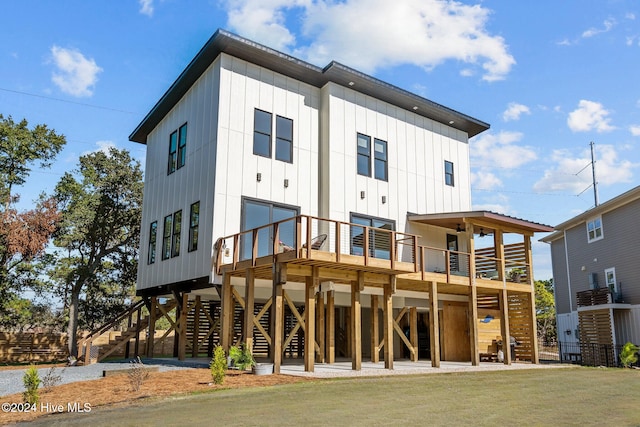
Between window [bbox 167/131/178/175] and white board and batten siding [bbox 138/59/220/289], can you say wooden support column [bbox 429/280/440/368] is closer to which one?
white board and batten siding [bbox 138/59/220/289]

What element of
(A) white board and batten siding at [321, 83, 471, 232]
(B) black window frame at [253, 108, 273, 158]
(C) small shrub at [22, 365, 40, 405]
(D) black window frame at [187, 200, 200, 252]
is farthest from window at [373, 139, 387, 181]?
(C) small shrub at [22, 365, 40, 405]

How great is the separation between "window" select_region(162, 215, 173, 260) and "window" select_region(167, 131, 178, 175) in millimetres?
1825

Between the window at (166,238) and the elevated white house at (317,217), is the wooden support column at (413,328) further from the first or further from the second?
the window at (166,238)

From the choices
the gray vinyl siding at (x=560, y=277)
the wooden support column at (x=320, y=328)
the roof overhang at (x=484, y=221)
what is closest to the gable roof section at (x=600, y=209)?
the gray vinyl siding at (x=560, y=277)

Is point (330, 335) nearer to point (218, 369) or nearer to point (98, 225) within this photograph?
point (218, 369)

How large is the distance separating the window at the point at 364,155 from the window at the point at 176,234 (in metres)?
6.54

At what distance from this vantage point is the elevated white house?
615 inches

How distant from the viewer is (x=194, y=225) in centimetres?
1753

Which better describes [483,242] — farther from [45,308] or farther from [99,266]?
[45,308]

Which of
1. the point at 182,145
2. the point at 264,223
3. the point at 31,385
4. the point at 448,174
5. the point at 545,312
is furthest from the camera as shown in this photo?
the point at 545,312

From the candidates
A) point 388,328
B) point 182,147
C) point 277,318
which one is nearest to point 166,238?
point 182,147

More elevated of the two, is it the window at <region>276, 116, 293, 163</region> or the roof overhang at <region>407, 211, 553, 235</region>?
the window at <region>276, 116, 293, 163</region>

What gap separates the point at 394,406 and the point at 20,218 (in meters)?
20.4

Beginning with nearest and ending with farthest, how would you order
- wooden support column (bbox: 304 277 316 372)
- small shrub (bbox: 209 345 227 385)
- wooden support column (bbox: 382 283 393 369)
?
small shrub (bbox: 209 345 227 385) < wooden support column (bbox: 304 277 316 372) < wooden support column (bbox: 382 283 393 369)
